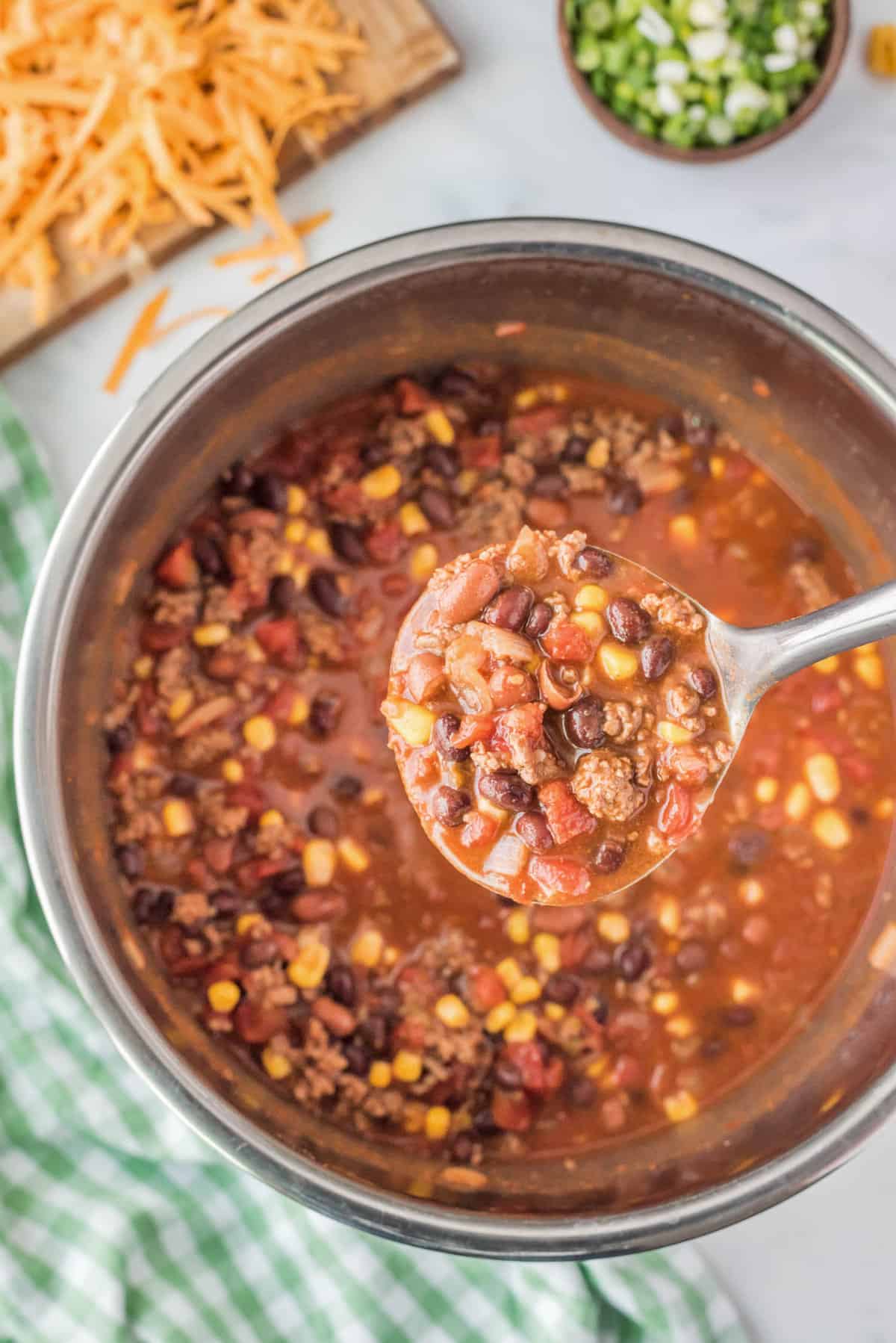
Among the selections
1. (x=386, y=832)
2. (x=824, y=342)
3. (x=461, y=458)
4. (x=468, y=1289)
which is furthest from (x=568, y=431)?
(x=468, y=1289)

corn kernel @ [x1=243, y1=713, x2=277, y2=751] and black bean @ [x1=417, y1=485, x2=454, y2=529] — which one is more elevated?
black bean @ [x1=417, y1=485, x2=454, y2=529]

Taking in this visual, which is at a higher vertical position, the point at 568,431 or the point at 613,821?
the point at 568,431

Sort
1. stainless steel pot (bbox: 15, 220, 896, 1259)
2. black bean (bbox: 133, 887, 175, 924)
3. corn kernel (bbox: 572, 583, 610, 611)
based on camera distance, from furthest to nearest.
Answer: black bean (bbox: 133, 887, 175, 924) < stainless steel pot (bbox: 15, 220, 896, 1259) < corn kernel (bbox: 572, 583, 610, 611)

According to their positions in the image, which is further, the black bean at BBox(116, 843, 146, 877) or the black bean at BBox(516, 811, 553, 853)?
A: the black bean at BBox(116, 843, 146, 877)

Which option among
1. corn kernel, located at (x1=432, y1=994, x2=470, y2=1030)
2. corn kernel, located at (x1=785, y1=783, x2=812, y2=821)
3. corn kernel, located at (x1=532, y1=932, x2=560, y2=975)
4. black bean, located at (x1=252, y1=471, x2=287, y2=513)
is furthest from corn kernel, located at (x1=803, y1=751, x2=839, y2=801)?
black bean, located at (x1=252, y1=471, x2=287, y2=513)

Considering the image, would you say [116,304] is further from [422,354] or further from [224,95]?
[422,354]

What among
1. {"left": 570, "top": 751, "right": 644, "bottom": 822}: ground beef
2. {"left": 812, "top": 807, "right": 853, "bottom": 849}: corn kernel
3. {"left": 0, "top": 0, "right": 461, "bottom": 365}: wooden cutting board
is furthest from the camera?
{"left": 0, "top": 0, "right": 461, "bottom": 365}: wooden cutting board

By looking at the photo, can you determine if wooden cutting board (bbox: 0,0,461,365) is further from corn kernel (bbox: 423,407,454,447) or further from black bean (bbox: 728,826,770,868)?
black bean (bbox: 728,826,770,868)

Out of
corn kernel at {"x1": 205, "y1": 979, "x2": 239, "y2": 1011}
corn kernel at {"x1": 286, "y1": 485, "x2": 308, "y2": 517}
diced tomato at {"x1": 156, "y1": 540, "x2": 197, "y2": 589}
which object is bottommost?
corn kernel at {"x1": 205, "y1": 979, "x2": 239, "y2": 1011}

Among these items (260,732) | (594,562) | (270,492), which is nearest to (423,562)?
(270,492)
